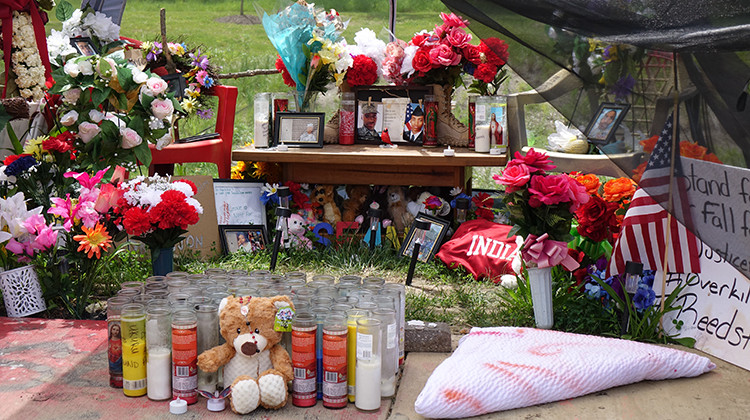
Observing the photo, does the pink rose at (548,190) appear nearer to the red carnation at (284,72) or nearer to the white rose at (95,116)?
the white rose at (95,116)

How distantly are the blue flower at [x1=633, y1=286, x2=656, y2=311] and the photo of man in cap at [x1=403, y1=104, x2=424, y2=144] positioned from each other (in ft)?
6.53

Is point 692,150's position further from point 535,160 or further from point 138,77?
point 138,77

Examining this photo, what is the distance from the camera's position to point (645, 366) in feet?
9.82

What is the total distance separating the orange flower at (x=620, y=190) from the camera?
13.1 feet

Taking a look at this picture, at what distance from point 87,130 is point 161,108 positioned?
378mm

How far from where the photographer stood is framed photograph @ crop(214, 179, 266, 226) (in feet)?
16.5

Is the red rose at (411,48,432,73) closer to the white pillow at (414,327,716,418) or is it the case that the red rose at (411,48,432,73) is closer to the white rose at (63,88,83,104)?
the white rose at (63,88,83,104)

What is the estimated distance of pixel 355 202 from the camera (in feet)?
16.9

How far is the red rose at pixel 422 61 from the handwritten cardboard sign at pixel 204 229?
58.9 inches

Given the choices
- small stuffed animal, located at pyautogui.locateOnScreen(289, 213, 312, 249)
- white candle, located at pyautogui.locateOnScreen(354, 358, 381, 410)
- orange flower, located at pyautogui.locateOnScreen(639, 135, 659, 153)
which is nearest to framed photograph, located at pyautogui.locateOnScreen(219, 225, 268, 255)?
small stuffed animal, located at pyautogui.locateOnScreen(289, 213, 312, 249)

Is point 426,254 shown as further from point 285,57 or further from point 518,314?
point 285,57

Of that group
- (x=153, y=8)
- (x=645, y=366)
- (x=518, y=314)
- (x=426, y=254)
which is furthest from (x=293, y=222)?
(x=153, y=8)

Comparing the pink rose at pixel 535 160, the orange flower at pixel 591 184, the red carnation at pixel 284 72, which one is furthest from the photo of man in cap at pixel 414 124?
the pink rose at pixel 535 160

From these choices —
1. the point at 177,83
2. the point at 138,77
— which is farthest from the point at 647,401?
the point at 177,83
